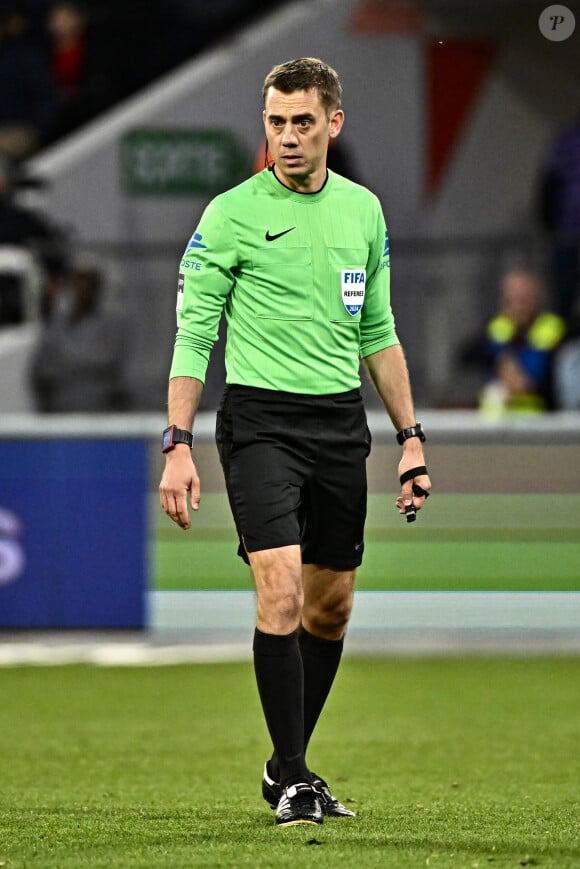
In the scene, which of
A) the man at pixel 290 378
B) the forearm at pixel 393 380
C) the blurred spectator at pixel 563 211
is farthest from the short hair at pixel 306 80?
the blurred spectator at pixel 563 211

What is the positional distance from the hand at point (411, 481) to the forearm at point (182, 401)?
0.64 meters

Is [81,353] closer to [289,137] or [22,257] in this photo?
[22,257]

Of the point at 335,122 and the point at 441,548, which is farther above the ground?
the point at 335,122

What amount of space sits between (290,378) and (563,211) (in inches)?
360

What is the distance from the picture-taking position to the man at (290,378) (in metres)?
4.91

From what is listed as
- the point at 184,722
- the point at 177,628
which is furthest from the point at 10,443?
the point at 184,722

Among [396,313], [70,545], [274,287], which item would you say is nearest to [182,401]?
[274,287]

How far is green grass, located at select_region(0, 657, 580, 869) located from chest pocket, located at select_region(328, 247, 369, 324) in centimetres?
141

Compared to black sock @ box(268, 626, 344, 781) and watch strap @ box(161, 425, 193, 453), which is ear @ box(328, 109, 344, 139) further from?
black sock @ box(268, 626, 344, 781)

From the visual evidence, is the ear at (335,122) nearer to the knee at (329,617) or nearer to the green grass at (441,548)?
the knee at (329,617)

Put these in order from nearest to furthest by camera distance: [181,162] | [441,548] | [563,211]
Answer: [441,548] → [563,211] → [181,162]

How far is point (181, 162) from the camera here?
48.4 feet

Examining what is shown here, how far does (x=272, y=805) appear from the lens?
520 cm

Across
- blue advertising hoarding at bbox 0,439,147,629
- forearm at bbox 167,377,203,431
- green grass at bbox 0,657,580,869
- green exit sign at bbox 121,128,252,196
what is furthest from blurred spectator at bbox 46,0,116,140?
forearm at bbox 167,377,203,431
